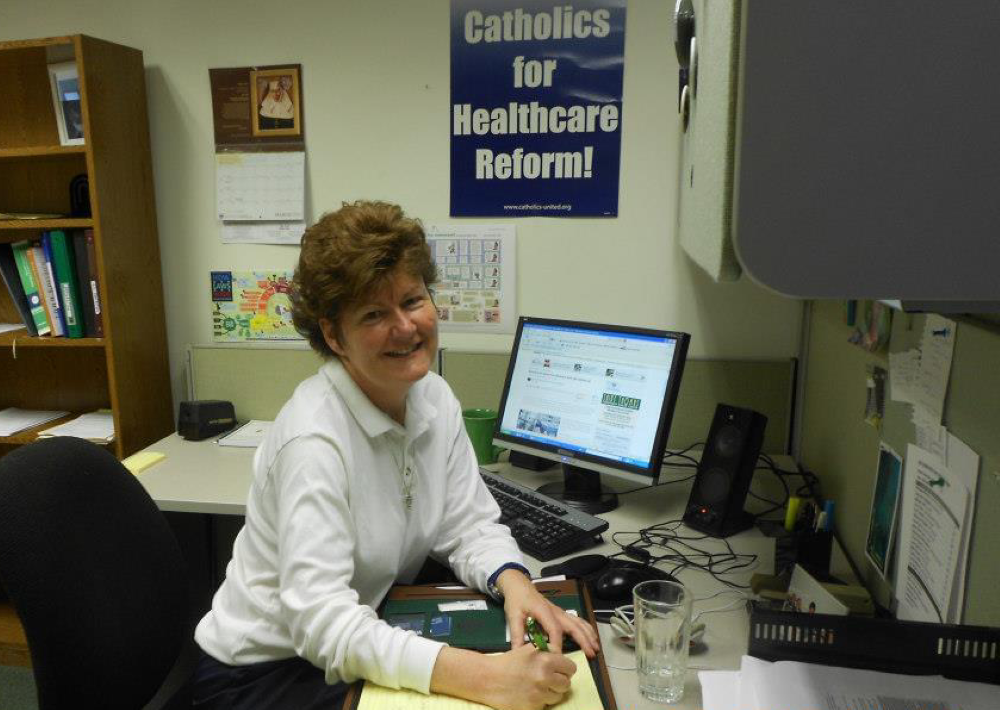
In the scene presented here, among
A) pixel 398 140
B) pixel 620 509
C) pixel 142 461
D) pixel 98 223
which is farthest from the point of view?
pixel 398 140

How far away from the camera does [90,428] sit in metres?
2.22

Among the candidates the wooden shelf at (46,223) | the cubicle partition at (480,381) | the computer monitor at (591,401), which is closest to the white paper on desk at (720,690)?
the computer monitor at (591,401)

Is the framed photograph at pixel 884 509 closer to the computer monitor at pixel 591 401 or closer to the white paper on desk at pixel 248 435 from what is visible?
the computer monitor at pixel 591 401

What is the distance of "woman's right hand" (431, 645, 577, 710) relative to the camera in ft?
3.05

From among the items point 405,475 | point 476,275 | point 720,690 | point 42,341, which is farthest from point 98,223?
point 720,690

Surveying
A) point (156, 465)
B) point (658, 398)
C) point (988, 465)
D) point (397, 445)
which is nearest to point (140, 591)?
point (397, 445)

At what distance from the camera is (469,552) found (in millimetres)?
1318

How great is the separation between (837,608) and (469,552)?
24.0 inches

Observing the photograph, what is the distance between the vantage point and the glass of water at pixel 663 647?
0.98 metres

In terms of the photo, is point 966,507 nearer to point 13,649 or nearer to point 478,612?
point 478,612

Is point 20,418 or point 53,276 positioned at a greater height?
point 53,276

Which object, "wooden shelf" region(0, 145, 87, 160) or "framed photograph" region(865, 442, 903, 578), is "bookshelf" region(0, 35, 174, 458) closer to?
"wooden shelf" region(0, 145, 87, 160)

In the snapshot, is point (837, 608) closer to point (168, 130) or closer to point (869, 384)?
point (869, 384)

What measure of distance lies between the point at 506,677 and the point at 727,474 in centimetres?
76
